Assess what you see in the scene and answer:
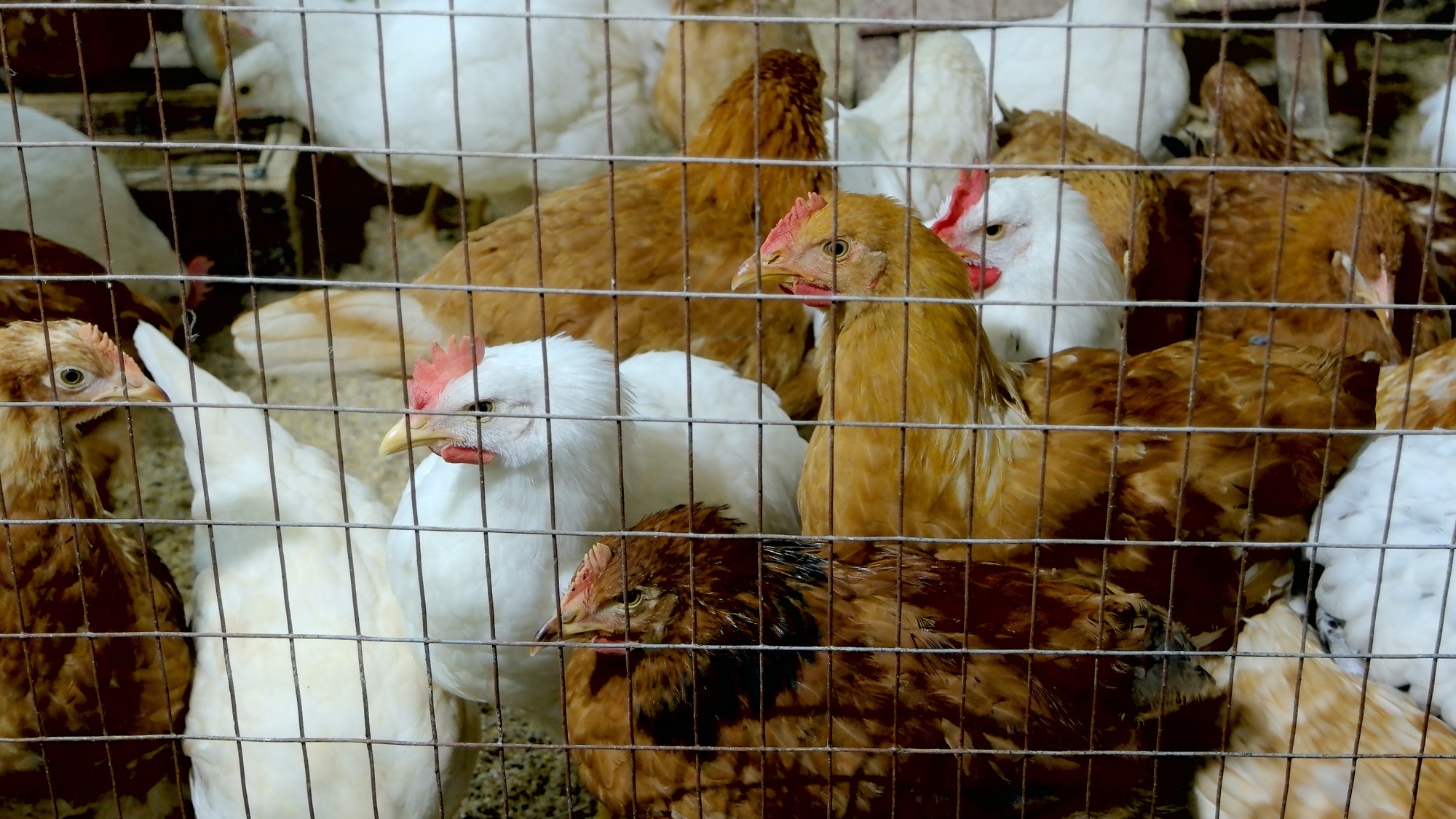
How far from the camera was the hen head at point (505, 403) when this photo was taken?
Answer: 202 centimetres

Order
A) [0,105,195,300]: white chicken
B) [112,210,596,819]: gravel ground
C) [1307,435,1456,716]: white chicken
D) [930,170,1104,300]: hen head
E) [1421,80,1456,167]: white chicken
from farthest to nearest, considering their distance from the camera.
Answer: [1421,80,1456,167]: white chicken
[0,105,195,300]: white chicken
[930,170,1104,300]: hen head
[112,210,596,819]: gravel ground
[1307,435,1456,716]: white chicken

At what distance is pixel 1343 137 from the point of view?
4.55 metres

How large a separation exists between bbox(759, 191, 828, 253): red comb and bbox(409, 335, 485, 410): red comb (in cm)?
50

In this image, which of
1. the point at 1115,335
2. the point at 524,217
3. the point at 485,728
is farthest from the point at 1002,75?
the point at 485,728

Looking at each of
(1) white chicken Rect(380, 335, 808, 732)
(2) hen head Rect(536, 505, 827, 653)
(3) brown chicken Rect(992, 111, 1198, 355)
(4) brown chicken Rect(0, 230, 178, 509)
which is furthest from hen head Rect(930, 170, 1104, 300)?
(4) brown chicken Rect(0, 230, 178, 509)

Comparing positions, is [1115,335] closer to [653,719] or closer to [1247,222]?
[1247,222]

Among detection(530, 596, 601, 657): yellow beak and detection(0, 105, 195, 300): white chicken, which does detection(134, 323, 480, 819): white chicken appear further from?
detection(0, 105, 195, 300): white chicken

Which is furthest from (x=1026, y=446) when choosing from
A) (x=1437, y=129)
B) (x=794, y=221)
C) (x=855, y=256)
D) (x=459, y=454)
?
(x=1437, y=129)

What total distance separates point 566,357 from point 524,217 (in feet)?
3.28

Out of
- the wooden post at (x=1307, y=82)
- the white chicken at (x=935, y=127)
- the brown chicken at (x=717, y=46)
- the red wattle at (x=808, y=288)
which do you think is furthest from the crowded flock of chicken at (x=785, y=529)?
the wooden post at (x=1307, y=82)

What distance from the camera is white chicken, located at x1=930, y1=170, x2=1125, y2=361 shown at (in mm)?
2656

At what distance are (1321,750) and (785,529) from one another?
3.35 feet

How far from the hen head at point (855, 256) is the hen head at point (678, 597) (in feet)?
1.51

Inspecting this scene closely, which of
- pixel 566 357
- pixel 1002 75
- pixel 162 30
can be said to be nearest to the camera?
pixel 566 357
